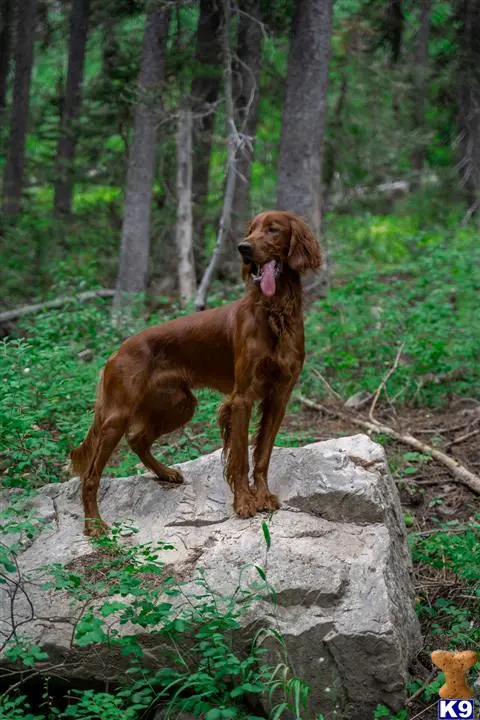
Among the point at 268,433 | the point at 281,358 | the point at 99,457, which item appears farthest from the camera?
the point at 99,457

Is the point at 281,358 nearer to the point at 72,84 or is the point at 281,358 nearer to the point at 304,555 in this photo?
the point at 304,555

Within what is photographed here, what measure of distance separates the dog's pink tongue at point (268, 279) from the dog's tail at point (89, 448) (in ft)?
4.16

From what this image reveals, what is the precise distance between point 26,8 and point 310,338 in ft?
30.5

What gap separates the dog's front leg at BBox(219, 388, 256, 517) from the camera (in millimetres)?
5004

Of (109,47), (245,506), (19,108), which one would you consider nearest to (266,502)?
(245,506)

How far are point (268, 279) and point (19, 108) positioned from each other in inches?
474

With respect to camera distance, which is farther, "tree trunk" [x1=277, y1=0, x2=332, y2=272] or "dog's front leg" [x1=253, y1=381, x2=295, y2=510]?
"tree trunk" [x1=277, y1=0, x2=332, y2=272]

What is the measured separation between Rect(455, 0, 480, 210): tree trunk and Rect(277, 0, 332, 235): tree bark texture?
3.14m

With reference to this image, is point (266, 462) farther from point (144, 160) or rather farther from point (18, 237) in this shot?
point (18, 237)

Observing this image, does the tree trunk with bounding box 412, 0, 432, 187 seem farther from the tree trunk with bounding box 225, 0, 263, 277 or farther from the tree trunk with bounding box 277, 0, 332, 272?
the tree trunk with bounding box 277, 0, 332, 272

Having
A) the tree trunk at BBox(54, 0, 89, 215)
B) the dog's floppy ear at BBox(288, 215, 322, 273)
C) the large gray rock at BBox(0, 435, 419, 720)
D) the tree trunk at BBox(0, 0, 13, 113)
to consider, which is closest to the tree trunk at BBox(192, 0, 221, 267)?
the tree trunk at BBox(54, 0, 89, 215)

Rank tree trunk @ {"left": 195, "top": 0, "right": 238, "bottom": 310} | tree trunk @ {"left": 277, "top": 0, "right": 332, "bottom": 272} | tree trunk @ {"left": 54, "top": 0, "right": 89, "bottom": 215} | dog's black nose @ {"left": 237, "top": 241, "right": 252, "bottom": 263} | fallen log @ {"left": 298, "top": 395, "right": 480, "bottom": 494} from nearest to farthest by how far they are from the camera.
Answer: dog's black nose @ {"left": 237, "top": 241, "right": 252, "bottom": 263} → fallen log @ {"left": 298, "top": 395, "right": 480, "bottom": 494} → tree trunk @ {"left": 195, "top": 0, "right": 238, "bottom": 310} → tree trunk @ {"left": 277, "top": 0, "right": 332, "bottom": 272} → tree trunk @ {"left": 54, "top": 0, "right": 89, "bottom": 215}

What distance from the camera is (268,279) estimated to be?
497cm

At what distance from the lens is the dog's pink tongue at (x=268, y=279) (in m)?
4.94
